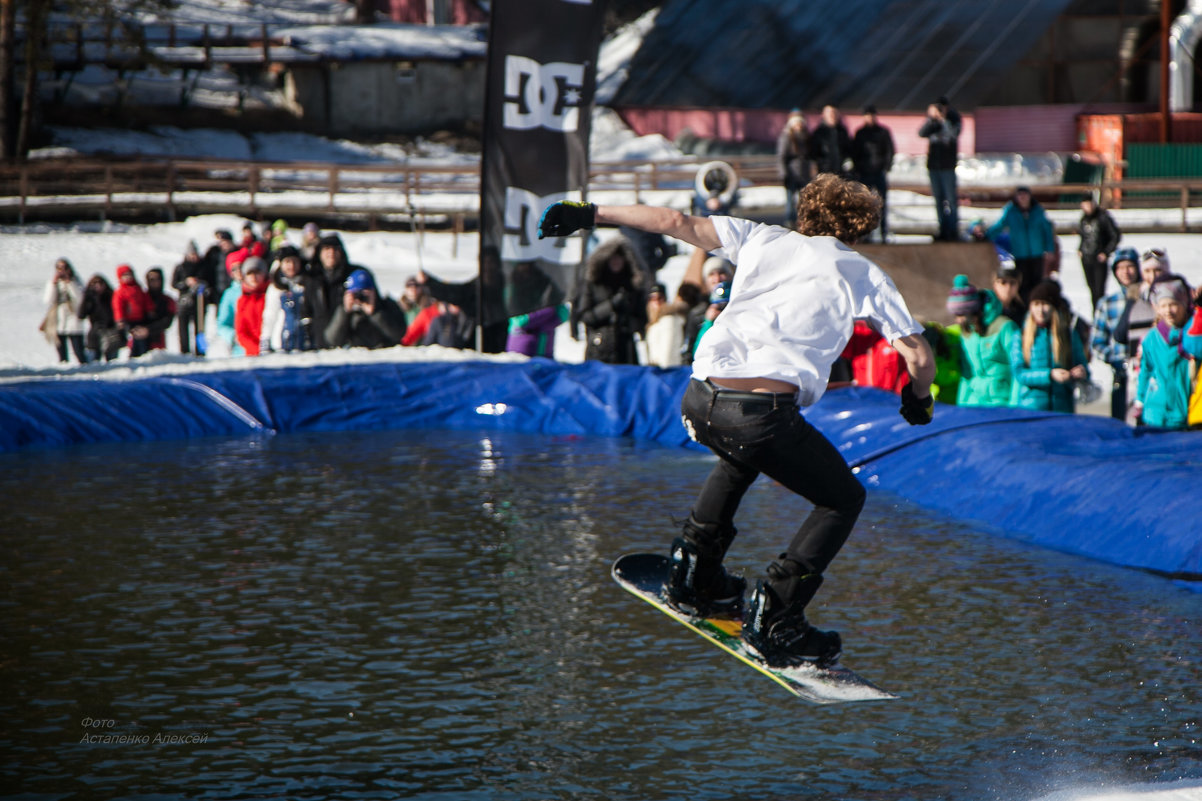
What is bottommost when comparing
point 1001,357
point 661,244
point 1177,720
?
point 1177,720

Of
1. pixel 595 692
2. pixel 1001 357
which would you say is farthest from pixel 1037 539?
pixel 595 692

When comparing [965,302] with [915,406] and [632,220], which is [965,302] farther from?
[632,220]

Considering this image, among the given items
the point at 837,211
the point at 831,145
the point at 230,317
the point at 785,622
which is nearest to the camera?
the point at 837,211

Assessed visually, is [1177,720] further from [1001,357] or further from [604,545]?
[1001,357]

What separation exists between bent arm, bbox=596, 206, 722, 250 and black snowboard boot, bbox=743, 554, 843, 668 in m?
1.17

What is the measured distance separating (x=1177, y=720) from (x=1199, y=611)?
5.41ft

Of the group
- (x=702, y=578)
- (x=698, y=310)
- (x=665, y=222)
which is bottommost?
(x=702, y=578)

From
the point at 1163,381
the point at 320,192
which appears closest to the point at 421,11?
the point at 320,192

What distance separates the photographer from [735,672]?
5.85m

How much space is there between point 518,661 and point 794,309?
2075 mm

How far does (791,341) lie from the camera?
4.82 m

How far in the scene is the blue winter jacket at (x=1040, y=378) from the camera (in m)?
9.93

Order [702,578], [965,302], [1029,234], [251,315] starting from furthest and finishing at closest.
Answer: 1. [1029,234]
2. [251,315]
3. [965,302]
4. [702,578]

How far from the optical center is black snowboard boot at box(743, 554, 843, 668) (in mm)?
5094
